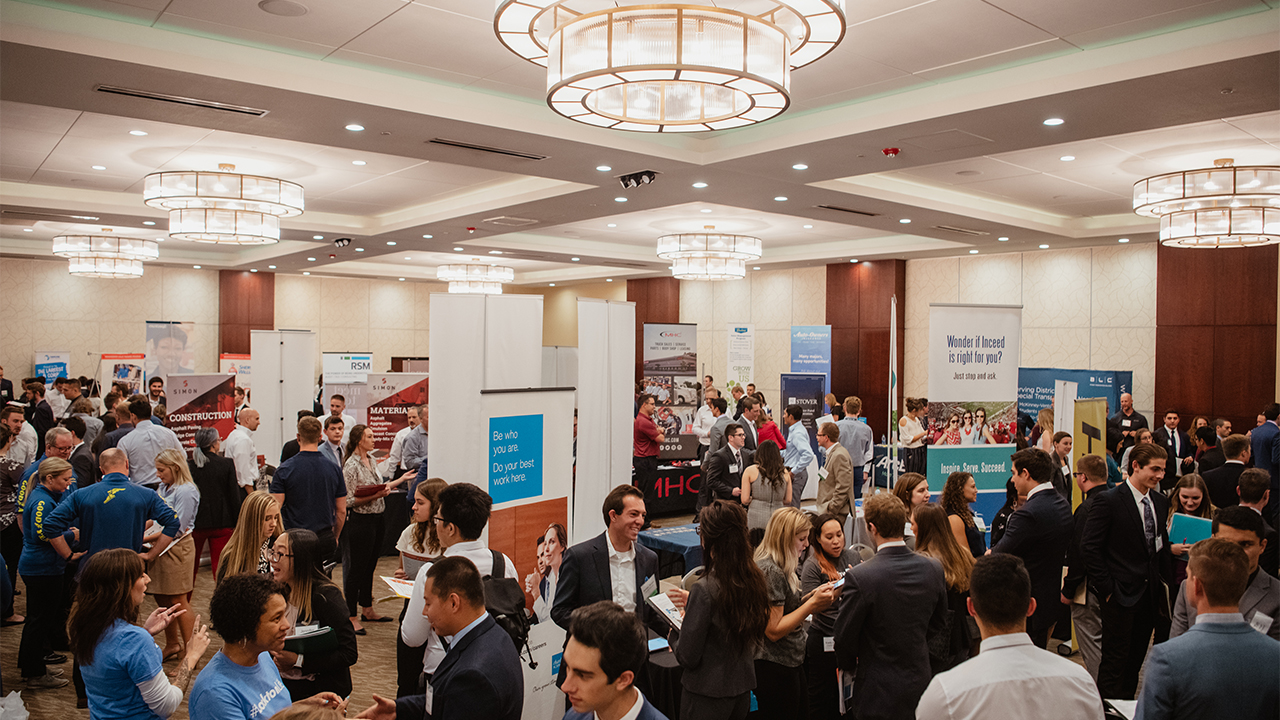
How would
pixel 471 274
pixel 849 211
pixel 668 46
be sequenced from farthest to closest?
pixel 471 274 < pixel 849 211 < pixel 668 46

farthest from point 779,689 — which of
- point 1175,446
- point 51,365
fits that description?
point 51,365

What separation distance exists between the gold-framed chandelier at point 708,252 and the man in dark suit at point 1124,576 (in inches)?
296

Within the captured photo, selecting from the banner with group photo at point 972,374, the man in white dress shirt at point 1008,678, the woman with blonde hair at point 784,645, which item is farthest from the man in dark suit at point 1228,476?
the man in white dress shirt at point 1008,678

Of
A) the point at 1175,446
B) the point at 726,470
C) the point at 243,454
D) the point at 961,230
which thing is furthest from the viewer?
the point at 961,230

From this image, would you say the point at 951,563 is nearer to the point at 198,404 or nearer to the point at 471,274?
the point at 198,404

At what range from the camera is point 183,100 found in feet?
17.5

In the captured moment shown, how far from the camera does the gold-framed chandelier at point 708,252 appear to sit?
38.2 feet

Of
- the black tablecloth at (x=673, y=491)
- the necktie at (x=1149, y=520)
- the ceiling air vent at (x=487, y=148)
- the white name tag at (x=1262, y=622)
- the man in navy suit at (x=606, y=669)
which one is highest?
the ceiling air vent at (x=487, y=148)

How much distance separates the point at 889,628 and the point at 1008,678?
100 centimetres

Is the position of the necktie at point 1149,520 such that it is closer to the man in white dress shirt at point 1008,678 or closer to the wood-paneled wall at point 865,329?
the man in white dress shirt at point 1008,678

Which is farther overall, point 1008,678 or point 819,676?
point 819,676

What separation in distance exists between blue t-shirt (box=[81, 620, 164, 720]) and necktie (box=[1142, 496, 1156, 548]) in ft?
16.3

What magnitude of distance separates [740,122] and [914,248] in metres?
9.63

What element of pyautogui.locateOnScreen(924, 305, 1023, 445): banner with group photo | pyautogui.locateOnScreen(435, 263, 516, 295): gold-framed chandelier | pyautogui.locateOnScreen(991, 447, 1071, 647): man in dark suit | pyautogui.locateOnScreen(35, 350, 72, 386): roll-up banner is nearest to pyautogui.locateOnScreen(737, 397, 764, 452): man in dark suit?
pyautogui.locateOnScreen(924, 305, 1023, 445): banner with group photo
